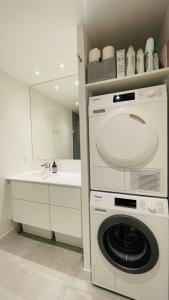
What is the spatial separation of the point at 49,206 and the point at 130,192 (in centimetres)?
107

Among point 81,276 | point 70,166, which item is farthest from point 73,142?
point 81,276

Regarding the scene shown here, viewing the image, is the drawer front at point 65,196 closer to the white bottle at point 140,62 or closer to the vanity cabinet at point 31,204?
the vanity cabinet at point 31,204

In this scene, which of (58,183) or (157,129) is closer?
(157,129)

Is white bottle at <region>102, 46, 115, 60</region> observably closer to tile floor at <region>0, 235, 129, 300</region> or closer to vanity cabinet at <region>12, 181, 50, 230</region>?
vanity cabinet at <region>12, 181, 50, 230</region>

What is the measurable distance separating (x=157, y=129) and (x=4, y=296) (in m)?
1.94

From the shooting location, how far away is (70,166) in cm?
238

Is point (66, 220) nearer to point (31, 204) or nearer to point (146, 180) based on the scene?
point (31, 204)

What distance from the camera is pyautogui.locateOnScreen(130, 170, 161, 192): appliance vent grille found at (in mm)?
1195

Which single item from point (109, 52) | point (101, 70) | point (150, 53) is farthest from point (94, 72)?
point (150, 53)

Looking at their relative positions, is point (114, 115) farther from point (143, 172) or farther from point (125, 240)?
point (125, 240)

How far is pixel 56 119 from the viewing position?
99.6 inches

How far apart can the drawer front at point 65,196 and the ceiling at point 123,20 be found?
1.67 metres

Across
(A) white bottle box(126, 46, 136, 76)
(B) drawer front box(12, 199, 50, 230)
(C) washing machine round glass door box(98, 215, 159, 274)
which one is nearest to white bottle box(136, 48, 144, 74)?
(A) white bottle box(126, 46, 136, 76)

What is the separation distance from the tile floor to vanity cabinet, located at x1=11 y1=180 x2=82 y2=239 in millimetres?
282
